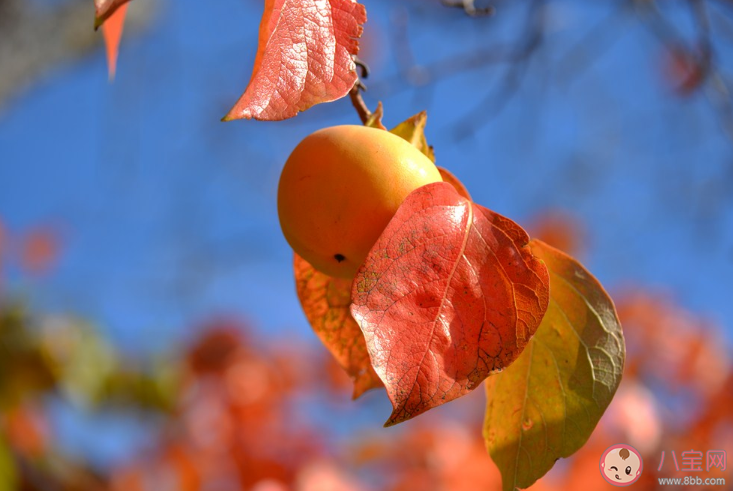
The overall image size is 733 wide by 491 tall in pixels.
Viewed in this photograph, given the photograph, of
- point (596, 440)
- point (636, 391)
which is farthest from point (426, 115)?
point (636, 391)

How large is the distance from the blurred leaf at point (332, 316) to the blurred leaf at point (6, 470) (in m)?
0.99

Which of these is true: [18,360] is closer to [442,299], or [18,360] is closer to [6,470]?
[6,470]

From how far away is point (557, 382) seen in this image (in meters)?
0.52

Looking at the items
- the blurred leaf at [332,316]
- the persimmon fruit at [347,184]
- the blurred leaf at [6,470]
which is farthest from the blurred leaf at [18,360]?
the persimmon fruit at [347,184]

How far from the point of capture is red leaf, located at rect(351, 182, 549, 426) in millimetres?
409

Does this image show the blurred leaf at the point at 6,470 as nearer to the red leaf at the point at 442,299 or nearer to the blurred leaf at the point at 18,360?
the blurred leaf at the point at 18,360

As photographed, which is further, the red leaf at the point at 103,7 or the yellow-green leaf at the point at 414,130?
the yellow-green leaf at the point at 414,130

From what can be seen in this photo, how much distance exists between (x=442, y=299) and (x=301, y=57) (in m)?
0.19

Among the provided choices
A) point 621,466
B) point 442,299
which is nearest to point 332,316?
point 442,299

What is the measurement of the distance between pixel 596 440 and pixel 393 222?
4.69 ft

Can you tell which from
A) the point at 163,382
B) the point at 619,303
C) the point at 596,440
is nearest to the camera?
the point at 596,440

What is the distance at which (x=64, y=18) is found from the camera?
2.18 meters

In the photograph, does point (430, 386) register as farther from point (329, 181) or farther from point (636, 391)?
point (636, 391)

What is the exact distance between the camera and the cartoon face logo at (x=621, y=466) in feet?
2.86
